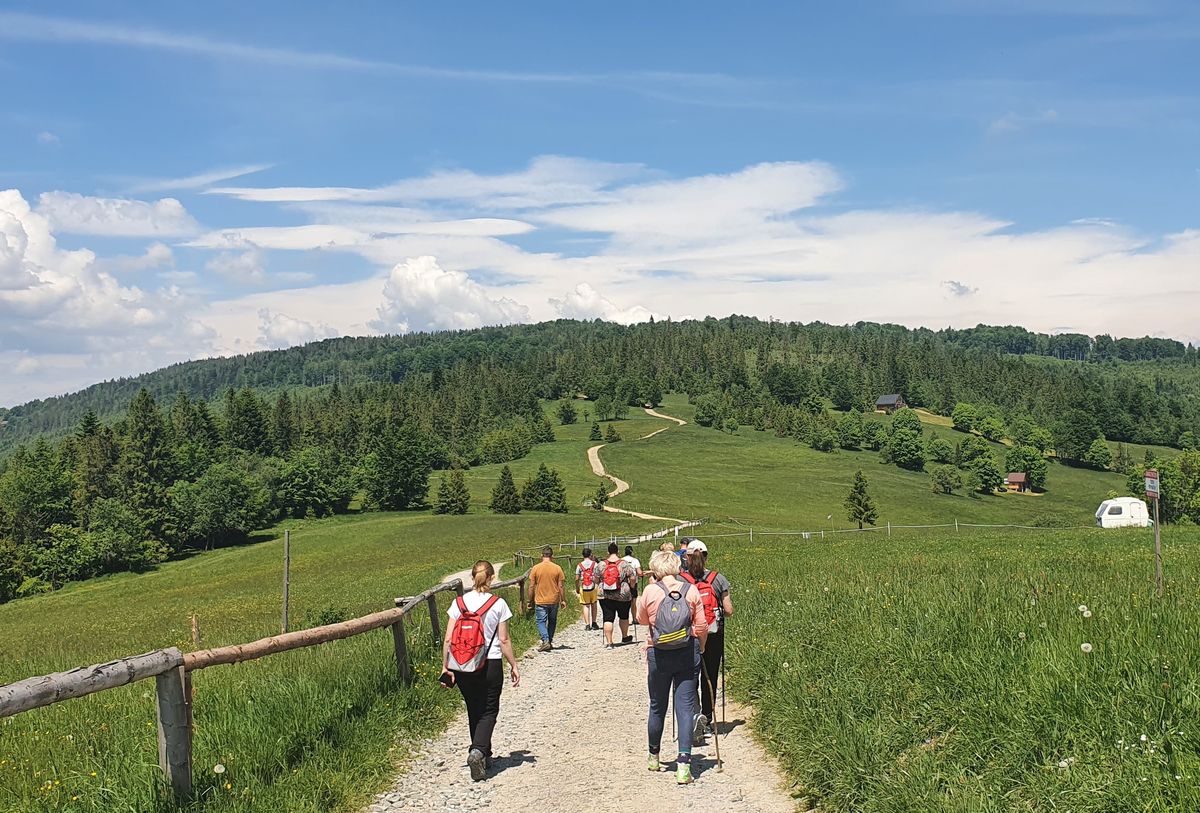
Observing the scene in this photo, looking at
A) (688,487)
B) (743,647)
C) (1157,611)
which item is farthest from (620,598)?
(688,487)

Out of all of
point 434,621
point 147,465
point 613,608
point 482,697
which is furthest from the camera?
point 147,465

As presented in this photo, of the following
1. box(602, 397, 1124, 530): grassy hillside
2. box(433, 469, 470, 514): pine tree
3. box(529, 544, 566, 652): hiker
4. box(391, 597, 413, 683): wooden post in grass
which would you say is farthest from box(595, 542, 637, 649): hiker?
box(433, 469, 470, 514): pine tree

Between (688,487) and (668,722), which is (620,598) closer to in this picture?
(668,722)

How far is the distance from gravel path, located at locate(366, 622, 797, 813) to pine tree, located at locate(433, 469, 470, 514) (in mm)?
87465

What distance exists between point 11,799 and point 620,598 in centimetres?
1191

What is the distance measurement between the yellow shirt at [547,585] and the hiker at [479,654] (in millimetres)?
7551

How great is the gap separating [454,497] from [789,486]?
154 ft

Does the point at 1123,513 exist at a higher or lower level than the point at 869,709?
lower

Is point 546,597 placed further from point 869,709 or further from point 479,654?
point 869,709

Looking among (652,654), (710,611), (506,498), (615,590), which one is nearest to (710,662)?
(710,611)

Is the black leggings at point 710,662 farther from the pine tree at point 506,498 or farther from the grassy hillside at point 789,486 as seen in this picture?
the pine tree at point 506,498

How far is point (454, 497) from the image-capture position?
9856 centimetres

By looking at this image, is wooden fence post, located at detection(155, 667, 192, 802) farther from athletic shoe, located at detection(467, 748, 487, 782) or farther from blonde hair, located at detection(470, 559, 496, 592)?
blonde hair, located at detection(470, 559, 496, 592)

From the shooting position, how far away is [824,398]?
195000 millimetres
